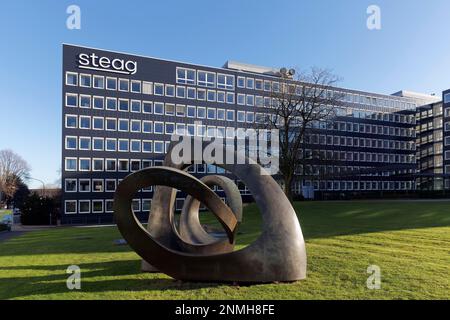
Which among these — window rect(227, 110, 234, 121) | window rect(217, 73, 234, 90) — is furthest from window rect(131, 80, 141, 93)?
window rect(227, 110, 234, 121)

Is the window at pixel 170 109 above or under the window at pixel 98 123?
above

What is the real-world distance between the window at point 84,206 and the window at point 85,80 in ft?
61.7

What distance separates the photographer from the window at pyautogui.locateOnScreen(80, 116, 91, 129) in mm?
61459

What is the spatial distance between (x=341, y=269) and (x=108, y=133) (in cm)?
Result: 5721

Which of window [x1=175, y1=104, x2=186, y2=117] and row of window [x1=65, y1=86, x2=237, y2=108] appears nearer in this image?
row of window [x1=65, y1=86, x2=237, y2=108]

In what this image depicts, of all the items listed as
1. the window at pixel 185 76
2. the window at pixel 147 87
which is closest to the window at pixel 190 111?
the window at pixel 185 76

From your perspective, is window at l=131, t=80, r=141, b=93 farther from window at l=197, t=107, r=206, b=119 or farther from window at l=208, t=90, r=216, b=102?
window at l=208, t=90, r=216, b=102

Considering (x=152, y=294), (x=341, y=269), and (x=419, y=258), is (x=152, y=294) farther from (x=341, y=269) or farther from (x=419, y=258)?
(x=419, y=258)

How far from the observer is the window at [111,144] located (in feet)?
209

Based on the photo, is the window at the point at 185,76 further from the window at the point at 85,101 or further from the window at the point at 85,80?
the window at the point at 85,101

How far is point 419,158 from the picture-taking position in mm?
96500

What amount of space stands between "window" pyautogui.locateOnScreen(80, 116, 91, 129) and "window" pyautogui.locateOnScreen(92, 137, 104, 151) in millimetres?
2356

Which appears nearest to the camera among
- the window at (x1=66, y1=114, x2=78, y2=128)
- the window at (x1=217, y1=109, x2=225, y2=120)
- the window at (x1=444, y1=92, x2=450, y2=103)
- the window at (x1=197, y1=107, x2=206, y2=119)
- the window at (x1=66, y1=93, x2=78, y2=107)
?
the window at (x1=66, y1=114, x2=78, y2=128)

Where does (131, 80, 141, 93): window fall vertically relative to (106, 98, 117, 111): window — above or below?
above
